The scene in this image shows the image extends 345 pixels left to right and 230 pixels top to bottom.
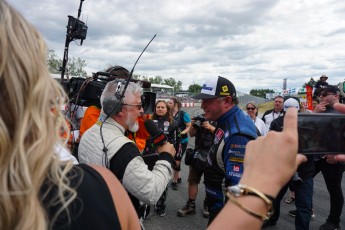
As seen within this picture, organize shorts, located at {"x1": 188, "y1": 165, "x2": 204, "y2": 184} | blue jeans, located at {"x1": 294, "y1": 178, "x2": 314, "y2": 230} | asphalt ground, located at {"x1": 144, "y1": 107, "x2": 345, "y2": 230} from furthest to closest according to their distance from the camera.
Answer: shorts, located at {"x1": 188, "y1": 165, "x2": 204, "y2": 184} < asphalt ground, located at {"x1": 144, "y1": 107, "x2": 345, "y2": 230} < blue jeans, located at {"x1": 294, "y1": 178, "x2": 314, "y2": 230}

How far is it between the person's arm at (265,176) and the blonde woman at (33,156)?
311 mm

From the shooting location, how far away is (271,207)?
2.46ft

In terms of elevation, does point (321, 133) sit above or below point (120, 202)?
above

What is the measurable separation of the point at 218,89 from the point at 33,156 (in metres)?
2.71

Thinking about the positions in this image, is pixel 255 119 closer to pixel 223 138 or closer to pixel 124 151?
pixel 223 138

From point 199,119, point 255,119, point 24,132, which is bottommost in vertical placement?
point 255,119

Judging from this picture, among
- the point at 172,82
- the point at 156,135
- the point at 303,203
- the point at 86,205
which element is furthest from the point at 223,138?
the point at 172,82

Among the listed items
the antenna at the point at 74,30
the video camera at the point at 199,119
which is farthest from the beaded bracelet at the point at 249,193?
the antenna at the point at 74,30

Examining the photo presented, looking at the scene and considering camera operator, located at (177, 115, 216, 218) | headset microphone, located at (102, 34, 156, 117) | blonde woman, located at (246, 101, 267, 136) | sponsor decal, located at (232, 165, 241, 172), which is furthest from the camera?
blonde woman, located at (246, 101, 267, 136)

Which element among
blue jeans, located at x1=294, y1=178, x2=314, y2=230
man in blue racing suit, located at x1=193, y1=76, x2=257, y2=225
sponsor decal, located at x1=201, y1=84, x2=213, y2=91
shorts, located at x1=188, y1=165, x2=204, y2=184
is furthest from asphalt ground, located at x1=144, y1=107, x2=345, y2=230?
sponsor decal, located at x1=201, y1=84, x2=213, y2=91

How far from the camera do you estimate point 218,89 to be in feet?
10.7

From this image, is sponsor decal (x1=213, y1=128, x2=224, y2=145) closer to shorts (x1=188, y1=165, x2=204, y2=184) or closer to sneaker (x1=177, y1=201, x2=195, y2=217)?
shorts (x1=188, y1=165, x2=204, y2=184)

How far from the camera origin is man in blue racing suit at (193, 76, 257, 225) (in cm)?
261

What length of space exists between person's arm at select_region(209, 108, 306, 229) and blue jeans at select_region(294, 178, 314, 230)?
3.71 meters
